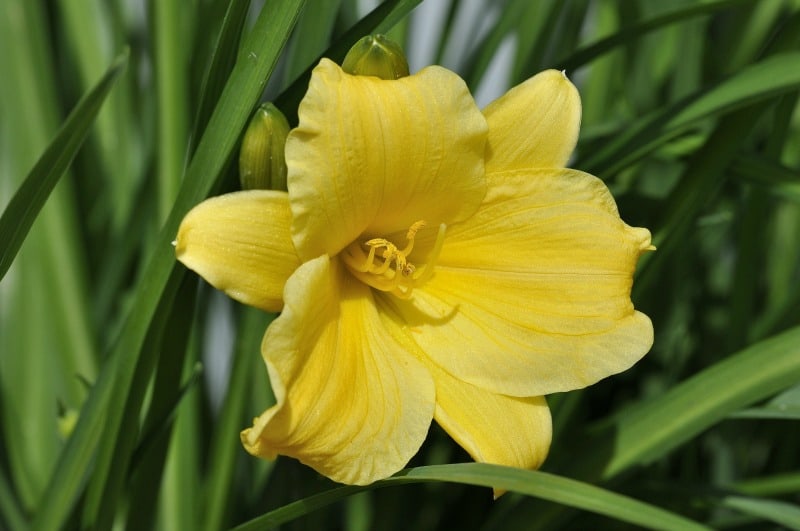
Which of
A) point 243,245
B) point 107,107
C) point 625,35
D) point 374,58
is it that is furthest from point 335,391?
point 107,107

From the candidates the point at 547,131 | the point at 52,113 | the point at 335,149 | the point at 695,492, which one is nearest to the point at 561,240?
the point at 547,131

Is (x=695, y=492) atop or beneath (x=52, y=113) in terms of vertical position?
beneath

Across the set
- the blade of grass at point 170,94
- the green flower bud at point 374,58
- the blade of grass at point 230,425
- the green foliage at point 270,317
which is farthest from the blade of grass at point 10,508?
the green flower bud at point 374,58

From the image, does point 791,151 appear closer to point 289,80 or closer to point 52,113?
point 289,80

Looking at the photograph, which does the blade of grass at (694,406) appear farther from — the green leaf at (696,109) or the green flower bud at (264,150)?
the green flower bud at (264,150)

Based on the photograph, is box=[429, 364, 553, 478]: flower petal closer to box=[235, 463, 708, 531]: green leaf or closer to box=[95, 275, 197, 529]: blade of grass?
box=[235, 463, 708, 531]: green leaf

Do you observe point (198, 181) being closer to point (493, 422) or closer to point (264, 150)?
point (264, 150)
